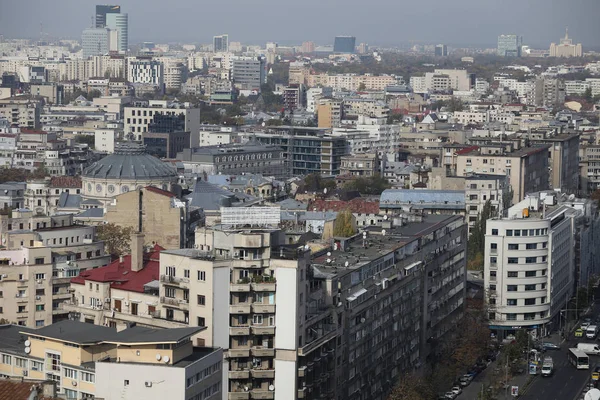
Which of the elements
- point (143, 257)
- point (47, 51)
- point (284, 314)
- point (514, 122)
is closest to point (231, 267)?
point (284, 314)

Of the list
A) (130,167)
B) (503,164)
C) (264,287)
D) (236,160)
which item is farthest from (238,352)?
(236,160)

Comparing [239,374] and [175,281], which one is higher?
[175,281]

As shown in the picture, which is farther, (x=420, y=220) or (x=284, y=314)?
(x=420, y=220)

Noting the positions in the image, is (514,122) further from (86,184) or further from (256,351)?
(256,351)

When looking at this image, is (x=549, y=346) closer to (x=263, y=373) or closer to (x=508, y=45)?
(x=263, y=373)

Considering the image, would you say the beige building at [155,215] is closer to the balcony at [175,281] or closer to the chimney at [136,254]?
the chimney at [136,254]
